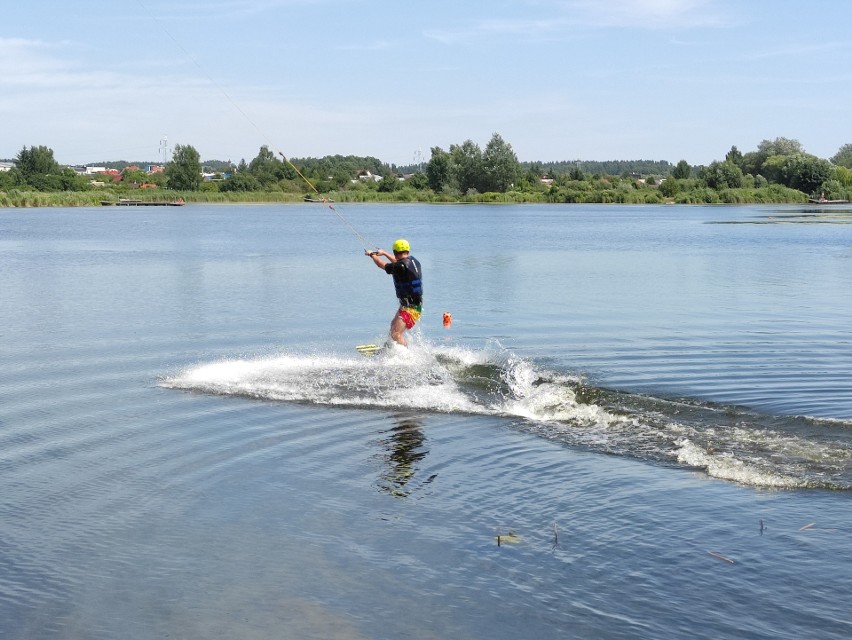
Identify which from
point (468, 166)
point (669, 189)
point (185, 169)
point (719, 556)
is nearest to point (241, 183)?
point (185, 169)

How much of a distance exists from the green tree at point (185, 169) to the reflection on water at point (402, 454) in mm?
146181

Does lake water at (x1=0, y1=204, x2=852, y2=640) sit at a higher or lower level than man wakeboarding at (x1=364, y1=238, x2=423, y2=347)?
lower

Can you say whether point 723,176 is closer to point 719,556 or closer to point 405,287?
point 405,287

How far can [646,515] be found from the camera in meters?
9.72

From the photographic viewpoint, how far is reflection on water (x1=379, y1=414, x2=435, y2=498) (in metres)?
10.8

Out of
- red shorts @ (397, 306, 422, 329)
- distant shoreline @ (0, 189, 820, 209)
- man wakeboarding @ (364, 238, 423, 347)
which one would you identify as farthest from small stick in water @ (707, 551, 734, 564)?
distant shoreline @ (0, 189, 820, 209)

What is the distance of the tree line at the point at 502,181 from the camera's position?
130625mm

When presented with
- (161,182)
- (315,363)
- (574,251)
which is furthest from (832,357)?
(161,182)

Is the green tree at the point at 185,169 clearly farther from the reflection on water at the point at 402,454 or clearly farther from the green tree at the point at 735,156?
the reflection on water at the point at 402,454

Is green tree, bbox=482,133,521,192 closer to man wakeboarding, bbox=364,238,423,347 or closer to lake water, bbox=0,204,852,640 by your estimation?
lake water, bbox=0,204,852,640

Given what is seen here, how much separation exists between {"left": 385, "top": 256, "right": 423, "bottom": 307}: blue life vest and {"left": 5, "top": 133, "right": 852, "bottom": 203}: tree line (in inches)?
4631

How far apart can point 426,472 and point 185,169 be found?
490 ft

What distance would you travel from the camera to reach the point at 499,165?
145 m

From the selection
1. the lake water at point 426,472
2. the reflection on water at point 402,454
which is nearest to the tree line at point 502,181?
the lake water at point 426,472
